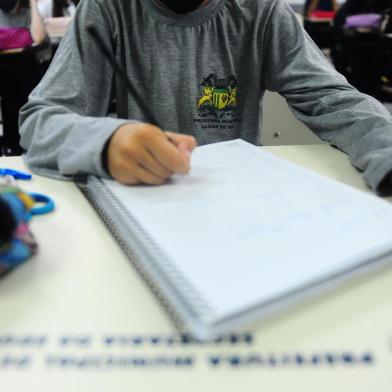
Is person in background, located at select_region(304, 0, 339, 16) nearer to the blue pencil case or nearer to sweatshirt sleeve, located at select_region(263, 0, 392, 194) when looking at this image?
sweatshirt sleeve, located at select_region(263, 0, 392, 194)

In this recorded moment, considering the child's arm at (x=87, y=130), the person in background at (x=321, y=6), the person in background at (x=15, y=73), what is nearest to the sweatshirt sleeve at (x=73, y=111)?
the child's arm at (x=87, y=130)

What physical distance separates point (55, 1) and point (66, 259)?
2.75 m

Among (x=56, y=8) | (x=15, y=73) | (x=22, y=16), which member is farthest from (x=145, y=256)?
(x=56, y=8)

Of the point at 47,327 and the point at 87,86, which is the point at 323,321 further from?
the point at 87,86

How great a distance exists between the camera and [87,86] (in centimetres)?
76

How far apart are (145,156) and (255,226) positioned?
0.15 metres

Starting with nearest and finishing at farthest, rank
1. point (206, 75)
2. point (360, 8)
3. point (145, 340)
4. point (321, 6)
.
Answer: point (145, 340) < point (206, 75) < point (360, 8) < point (321, 6)

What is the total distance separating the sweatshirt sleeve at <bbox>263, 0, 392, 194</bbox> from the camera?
24.2 inches

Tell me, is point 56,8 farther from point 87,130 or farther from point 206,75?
point 87,130

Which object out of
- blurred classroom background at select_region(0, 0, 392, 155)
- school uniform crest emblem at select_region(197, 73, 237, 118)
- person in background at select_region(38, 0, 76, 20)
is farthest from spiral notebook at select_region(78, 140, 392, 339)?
person in background at select_region(38, 0, 76, 20)

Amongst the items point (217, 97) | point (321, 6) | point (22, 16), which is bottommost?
point (321, 6)

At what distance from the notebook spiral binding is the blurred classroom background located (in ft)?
1.81

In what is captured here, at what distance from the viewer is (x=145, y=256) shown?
384 mm

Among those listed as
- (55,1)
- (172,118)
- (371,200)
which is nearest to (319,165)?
(371,200)
